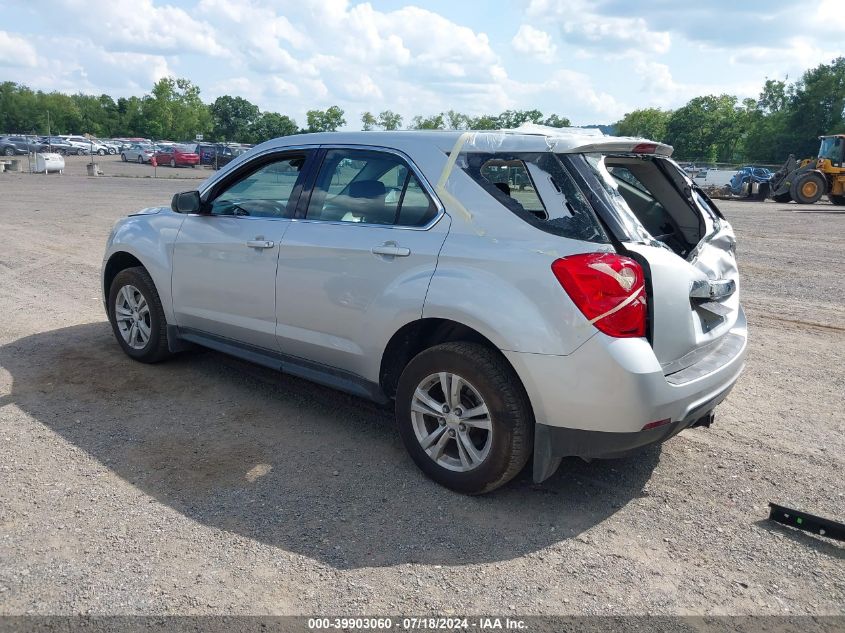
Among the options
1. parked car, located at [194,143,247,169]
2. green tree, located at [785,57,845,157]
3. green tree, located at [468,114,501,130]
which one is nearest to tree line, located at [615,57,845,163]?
green tree, located at [785,57,845,157]

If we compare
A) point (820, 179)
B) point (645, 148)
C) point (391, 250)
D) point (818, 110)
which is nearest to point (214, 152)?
point (820, 179)

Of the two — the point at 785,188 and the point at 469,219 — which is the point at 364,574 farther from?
the point at 785,188

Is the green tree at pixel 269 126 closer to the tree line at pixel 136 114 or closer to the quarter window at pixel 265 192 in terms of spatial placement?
the tree line at pixel 136 114

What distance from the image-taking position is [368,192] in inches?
167

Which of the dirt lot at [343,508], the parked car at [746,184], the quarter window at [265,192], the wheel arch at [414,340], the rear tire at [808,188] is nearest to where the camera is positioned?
the dirt lot at [343,508]

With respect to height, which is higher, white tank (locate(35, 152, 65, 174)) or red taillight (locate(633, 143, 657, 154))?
red taillight (locate(633, 143, 657, 154))

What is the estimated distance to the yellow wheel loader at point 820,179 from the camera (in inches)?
1118

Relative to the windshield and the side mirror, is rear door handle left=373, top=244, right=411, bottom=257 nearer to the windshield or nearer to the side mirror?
the side mirror

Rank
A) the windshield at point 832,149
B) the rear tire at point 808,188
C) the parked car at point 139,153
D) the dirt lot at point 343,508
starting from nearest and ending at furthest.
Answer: the dirt lot at point 343,508 → the rear tire at point 808,188 → the windshield at point 832,149 → the parked car at point 139,153

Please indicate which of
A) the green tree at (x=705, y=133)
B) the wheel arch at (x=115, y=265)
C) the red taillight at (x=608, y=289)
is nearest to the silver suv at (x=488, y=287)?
the red taillight at (x=608, y=289)

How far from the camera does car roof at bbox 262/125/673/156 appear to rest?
365 cm

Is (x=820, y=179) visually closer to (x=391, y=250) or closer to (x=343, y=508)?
(x=391, y=250)

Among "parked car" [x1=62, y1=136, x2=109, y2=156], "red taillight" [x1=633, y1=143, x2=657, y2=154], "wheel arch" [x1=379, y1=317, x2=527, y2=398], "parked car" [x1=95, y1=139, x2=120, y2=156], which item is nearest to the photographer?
"wheel arch" [x1=379, y1=317, x2=527, y2=398]

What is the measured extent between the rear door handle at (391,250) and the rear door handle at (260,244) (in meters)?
0.89
